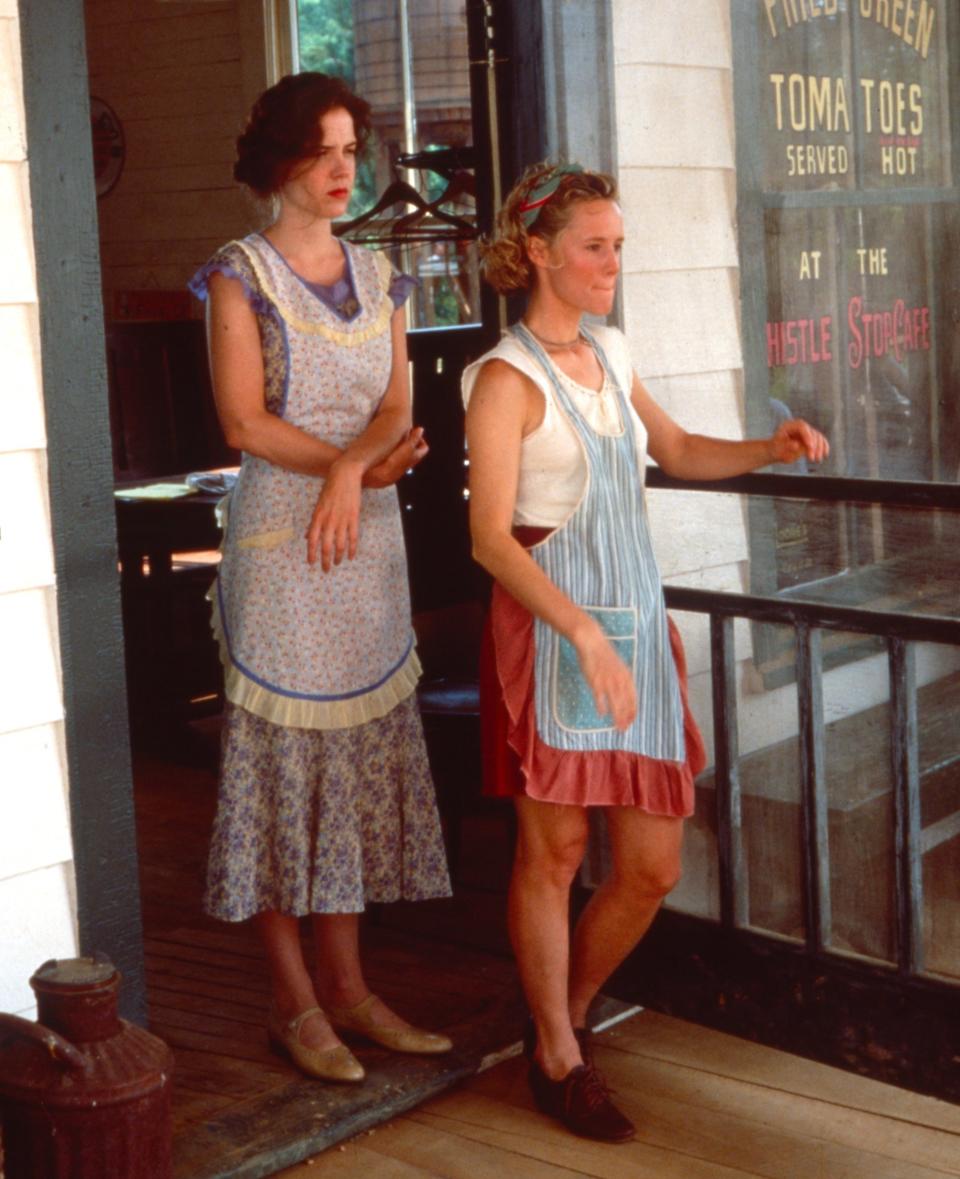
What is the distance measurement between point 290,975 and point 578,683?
0.73 metres

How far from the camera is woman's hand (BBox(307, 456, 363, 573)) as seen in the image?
2705 millimetres

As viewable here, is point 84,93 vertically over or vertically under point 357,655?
over

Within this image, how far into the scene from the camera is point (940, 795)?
3168 mm

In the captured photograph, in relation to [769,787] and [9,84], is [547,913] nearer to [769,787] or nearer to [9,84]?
[769,787]

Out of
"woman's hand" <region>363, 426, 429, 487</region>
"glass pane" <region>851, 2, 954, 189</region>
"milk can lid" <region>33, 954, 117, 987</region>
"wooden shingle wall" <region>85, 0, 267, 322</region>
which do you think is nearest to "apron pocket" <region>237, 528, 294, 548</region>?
"woman's hand" <region>363, 426, 429, 487</region>

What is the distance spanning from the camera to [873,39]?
3.56 metres

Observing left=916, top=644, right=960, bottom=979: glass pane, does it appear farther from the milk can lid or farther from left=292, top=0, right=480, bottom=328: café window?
left=292, top=0, right=480, bottom=328: café window

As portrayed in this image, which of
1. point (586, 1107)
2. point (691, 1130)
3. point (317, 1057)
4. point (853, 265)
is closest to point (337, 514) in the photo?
point (317, 1057)

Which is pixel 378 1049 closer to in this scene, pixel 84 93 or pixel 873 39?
pixel 84 93

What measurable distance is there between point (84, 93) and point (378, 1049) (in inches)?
63.1

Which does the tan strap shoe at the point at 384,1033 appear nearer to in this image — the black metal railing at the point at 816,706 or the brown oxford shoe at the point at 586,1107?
the brown oxford shoe at the point at 586,1107

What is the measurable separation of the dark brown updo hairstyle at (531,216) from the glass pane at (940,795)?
1037 mm

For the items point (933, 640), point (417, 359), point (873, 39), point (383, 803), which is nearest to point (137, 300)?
point (417, 359)

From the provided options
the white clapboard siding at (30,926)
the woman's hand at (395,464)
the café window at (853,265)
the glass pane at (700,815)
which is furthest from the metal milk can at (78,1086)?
the café window at (853,265)
